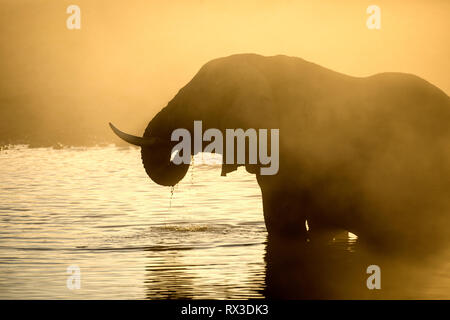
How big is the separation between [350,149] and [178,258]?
3.12 metres

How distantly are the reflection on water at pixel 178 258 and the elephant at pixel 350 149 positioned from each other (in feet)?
1.88

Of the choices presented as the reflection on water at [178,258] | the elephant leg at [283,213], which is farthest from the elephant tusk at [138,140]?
the elephant leg at [283,213]

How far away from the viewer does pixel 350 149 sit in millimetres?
15656

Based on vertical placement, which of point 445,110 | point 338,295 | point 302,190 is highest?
point 445,110

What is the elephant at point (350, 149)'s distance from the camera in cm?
1559

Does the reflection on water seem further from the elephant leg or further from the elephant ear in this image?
the elephant ear

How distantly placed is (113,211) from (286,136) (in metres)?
8.29

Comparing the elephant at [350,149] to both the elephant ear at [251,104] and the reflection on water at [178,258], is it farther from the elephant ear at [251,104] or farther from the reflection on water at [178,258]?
the reflection on water at [178,258]

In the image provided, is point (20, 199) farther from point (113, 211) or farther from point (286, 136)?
point (286, 136)

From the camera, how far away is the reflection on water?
13.6 metres

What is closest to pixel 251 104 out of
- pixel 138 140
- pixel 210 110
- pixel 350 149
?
pixel 210 110

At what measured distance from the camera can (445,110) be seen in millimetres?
16141

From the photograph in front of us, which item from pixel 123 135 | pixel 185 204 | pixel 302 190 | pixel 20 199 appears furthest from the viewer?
pixel 20 199

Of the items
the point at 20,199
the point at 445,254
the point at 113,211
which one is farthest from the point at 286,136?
the point at 20,199
